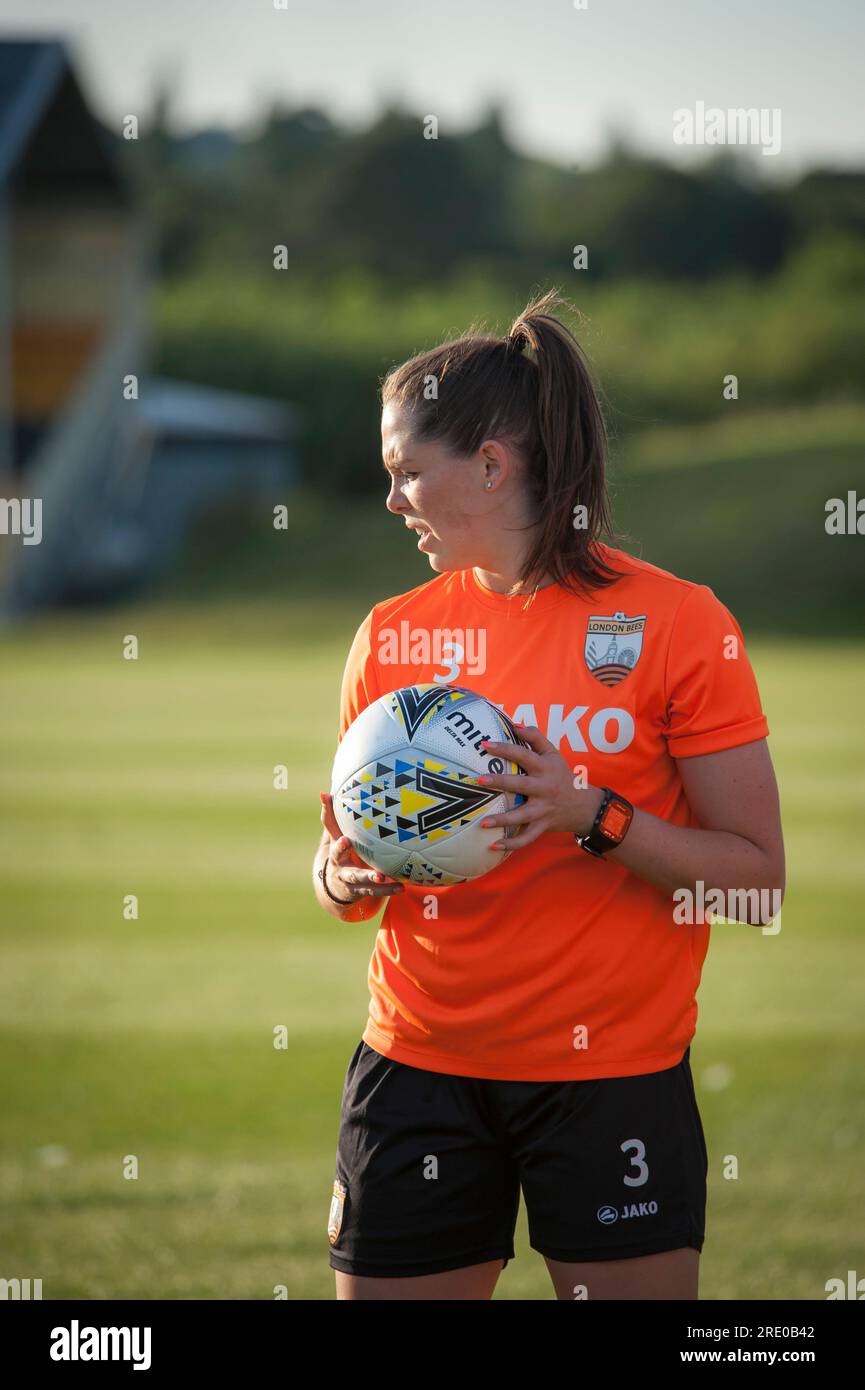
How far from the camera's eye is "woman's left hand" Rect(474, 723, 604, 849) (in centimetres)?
250

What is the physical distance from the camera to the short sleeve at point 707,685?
8.47 ft

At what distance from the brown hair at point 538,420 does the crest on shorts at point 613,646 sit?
3.2 inches

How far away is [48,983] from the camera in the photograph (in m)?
8.26

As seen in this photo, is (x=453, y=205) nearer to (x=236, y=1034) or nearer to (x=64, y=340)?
(x=64, y=340)

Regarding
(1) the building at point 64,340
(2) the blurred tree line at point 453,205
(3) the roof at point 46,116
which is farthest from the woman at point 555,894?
(2) the blurred tree line at point 453,205

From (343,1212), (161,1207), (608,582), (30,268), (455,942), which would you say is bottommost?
(161,1207)

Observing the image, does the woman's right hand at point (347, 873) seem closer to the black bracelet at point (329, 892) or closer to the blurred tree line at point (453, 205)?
the black bracelet at point (329, 892)

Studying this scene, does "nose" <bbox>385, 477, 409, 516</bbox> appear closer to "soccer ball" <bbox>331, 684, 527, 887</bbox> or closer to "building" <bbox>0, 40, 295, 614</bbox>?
"soccer ball" <bbox>331, 684, 527, 887</bbox>

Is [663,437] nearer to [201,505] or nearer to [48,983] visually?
[201,505]

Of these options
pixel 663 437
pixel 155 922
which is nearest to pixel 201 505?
pixel 663 437

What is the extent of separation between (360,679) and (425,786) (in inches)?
12.7

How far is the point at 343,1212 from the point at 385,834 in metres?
0.68

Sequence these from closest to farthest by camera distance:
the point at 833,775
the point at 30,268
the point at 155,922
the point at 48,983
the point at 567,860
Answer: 1. the point at 567,860
2. the point at 48,983
3. the point at 155,922
4. the point at 833,775
5. the point at 30,268

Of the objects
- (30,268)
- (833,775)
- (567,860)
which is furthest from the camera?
(30,268)
